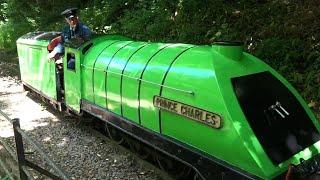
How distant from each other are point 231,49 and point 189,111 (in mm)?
1037

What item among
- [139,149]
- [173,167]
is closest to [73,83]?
[139,149]

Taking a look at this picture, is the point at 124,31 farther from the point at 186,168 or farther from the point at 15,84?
the point at 186,168

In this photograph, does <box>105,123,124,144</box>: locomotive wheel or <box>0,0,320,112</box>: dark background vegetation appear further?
<box>0,0,320,112</box>: dark background vegetation

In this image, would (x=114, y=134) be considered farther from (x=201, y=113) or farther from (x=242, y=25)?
(x=242, y=25)

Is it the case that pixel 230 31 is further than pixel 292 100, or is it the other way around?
pixel 230 31

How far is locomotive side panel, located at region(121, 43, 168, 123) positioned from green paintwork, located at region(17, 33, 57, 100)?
11.6 ft

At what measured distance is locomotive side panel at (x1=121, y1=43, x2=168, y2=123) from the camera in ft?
22.4

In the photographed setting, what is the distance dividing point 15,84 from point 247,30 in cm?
862

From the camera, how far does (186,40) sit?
12445mm

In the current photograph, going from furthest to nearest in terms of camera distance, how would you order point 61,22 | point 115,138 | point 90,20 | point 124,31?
point 61,22 < point 90,20 < point 124,31 < point 115,138

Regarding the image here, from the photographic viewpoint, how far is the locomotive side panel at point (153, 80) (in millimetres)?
6245

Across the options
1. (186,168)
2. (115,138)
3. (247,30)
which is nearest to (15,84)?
(115,138)

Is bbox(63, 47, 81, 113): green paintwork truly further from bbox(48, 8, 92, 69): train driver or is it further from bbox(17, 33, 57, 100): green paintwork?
bbox(17, 33, 57, 100): green paintwork

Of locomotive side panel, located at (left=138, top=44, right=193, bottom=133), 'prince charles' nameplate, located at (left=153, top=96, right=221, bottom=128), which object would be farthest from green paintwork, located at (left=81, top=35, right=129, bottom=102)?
'prince charles' nameplate, located at (left=153, top=96, right=221, bottom=128)
